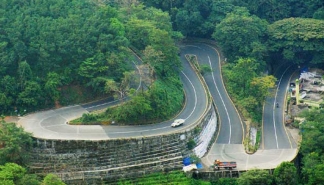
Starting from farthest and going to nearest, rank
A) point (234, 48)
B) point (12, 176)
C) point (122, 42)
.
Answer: point (234, 48), point (122, 42), point (12, 176)

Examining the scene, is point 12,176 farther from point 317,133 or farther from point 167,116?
point 317,133

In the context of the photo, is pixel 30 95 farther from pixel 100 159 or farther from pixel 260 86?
pixel 260 86

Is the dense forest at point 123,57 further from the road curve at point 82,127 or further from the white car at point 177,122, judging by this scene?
the white car at point 177,122

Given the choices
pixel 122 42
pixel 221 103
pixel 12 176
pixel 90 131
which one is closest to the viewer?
pixel 12 176

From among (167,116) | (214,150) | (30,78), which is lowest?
(214,150)

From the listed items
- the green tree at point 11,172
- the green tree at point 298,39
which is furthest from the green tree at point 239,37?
the green tree at point 11,172

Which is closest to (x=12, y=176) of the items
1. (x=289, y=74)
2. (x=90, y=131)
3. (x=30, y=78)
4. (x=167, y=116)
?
(x=90, y=131)

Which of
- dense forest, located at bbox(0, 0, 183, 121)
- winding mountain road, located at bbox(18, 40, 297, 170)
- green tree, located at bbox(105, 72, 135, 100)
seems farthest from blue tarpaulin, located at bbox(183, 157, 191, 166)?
green tree, located at bbox(105, 72, 135, 100)
